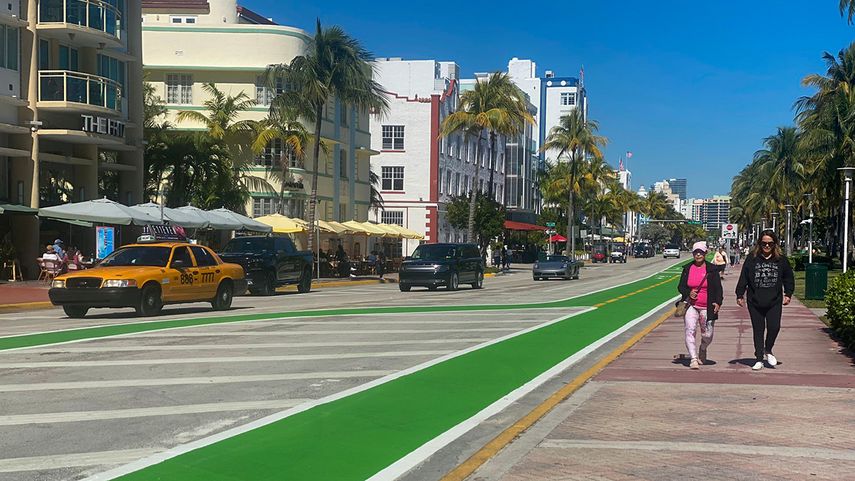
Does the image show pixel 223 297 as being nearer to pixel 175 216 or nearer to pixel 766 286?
pixel 175 216

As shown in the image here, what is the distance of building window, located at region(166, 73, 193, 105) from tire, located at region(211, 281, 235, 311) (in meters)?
28.2

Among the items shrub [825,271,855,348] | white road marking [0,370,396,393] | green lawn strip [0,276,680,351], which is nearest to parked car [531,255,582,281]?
green lawn strip [0,276,680,351]

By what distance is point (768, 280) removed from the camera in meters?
12.0

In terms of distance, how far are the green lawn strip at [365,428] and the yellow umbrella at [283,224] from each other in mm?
27667

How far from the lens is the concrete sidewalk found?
6.87m

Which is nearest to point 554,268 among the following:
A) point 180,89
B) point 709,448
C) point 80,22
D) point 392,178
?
point 180,89

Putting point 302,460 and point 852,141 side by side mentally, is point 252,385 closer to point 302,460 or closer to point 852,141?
point 302,460

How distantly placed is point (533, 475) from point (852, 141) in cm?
4888

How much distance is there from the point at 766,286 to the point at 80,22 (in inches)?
1169

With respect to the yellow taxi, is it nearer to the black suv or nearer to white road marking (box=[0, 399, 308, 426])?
white road marking (box=[0, 399, 308, 426])

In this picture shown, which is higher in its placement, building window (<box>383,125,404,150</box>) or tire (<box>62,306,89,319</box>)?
building window (<box>383,125,404,150</box>)

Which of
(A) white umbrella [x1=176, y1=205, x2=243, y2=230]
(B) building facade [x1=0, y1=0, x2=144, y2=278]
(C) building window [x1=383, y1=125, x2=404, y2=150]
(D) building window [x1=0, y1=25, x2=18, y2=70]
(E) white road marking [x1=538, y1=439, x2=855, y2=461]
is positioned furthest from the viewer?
(C) building window [x1=383, y1=125, x2=404, y2=150]

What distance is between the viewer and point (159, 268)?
2028 centimetres

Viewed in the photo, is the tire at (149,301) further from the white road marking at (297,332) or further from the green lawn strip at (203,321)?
the white road marking at (297,332)
